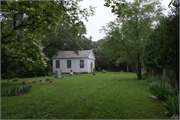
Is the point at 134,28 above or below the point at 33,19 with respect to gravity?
above

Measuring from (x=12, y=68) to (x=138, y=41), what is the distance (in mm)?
20037

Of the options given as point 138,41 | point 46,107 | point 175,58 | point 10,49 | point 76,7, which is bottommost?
point 46,107

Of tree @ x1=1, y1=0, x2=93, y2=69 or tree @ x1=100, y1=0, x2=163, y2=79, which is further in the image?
tree @ x1=100, y1=0, x2=163, y2=79

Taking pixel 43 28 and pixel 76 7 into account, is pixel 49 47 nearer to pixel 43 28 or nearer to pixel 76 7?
pixel 43 28

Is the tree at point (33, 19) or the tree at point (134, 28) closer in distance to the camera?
the tree at point (33, 19)

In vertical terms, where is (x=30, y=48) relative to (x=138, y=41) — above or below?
below

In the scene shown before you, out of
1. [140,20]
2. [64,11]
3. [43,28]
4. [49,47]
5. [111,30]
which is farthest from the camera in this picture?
[49,47]

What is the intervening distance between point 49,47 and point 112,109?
20.7 meters

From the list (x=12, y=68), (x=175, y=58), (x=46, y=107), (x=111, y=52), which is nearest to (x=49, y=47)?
(x=12, y=68)

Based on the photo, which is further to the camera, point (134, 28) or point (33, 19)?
point (134, 28)

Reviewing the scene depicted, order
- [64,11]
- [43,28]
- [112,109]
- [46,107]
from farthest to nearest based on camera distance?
[43,28] → [64,11] → [46,107] → [112,109]

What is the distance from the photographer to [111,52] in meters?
13.6

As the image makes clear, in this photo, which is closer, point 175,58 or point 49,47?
point 175,58

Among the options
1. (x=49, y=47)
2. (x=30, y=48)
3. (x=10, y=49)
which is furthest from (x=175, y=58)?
(x=49, y=47)
